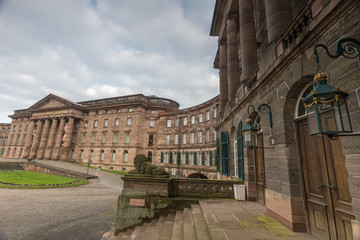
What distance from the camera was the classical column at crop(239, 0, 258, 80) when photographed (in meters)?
8.67

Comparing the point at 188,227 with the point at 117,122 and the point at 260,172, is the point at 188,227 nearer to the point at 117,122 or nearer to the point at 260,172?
the point at 260,172

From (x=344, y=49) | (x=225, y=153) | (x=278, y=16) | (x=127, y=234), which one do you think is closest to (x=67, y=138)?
(x=225, y=153)

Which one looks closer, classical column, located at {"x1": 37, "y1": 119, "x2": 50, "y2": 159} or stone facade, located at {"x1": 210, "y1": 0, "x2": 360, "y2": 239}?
stone facade, located at {"x1": 210, "y1": 0, "x2": 360, "y2": 239}

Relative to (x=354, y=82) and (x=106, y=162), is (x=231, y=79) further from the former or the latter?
(x=106, y=162)

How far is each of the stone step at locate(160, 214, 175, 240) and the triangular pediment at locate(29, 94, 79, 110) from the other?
137ft

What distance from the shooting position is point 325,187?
144 inches

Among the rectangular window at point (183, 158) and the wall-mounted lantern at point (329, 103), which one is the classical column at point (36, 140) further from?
the wall-mounted lantern at point (329, 103)

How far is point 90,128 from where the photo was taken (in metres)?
38.9

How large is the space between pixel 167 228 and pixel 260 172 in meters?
4.13

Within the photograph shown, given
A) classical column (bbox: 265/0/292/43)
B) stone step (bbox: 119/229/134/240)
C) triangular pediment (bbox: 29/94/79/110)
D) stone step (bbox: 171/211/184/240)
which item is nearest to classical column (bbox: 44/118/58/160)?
triangular pediment (bbox: 29/94/79/110)

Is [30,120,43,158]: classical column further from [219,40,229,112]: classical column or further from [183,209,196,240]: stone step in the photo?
[183,209,196,240]: stone step

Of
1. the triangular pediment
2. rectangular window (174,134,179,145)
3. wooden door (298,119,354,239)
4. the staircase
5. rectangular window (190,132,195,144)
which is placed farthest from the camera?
the triangular pediment

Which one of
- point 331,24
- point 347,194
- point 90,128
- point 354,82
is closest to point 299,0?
point 331,24

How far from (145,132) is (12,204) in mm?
25999
